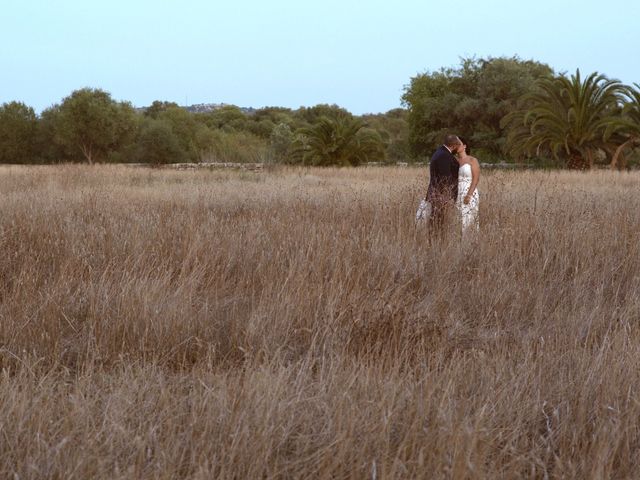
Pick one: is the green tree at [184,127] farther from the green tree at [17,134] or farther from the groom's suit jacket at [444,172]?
the groom's suit jacket at [444,172]

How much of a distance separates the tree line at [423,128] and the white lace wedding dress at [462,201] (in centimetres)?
1412

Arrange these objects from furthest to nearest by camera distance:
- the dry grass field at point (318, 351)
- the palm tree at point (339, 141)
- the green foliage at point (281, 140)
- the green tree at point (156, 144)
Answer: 1. the green tree at point (156, 144)
2. the green foliage at point (281, 140)
3. the palm tree at point (339, 141)
4. the dry grass field at point (318, 351)

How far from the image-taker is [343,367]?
2.99 m

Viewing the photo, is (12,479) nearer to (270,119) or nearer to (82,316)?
(82,316)

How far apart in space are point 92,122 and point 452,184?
36.9 metres

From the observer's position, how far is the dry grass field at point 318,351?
85.8 inches

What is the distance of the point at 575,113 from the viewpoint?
2166cm

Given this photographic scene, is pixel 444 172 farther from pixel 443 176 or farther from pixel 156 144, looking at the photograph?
pixel 156 144

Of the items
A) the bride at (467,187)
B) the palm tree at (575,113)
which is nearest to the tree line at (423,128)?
the palm tree at (575,113)

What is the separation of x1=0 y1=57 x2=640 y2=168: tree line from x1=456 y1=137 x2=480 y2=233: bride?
45.9ft

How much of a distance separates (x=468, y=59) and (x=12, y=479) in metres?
35.5

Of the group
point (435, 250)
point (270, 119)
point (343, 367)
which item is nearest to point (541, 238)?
point (435, 250)

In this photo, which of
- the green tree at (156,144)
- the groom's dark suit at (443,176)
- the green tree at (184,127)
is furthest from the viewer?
the green tree at (184,127)

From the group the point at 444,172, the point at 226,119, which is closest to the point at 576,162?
the point at 444,172
